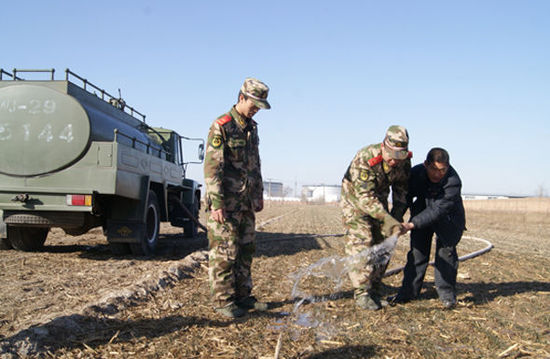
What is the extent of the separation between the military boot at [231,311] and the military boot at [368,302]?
1.19 m

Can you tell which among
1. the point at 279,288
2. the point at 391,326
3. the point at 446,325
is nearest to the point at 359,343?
the point at 391,326

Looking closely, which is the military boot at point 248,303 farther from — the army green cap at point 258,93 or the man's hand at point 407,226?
the army green cap at point 258,93

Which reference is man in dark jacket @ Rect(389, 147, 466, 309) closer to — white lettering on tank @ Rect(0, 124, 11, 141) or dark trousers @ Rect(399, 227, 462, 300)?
dark trousers @ Rect(399, 227, 462, 300)

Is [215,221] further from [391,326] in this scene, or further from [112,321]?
[391,326]

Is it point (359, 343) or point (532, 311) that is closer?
point (359, 343)

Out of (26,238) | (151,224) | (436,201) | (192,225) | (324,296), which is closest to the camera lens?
(436,201)

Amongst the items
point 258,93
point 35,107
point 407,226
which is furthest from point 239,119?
point 35,107

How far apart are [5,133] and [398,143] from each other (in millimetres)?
5716

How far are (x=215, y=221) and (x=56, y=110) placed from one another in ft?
13.0

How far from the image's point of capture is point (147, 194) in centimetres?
721

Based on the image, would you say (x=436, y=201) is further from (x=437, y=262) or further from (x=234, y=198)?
(x=234, y=198)

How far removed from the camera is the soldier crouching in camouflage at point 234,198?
397cm

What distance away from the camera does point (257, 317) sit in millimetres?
3902

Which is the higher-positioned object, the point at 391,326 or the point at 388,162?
the point at 388,162
